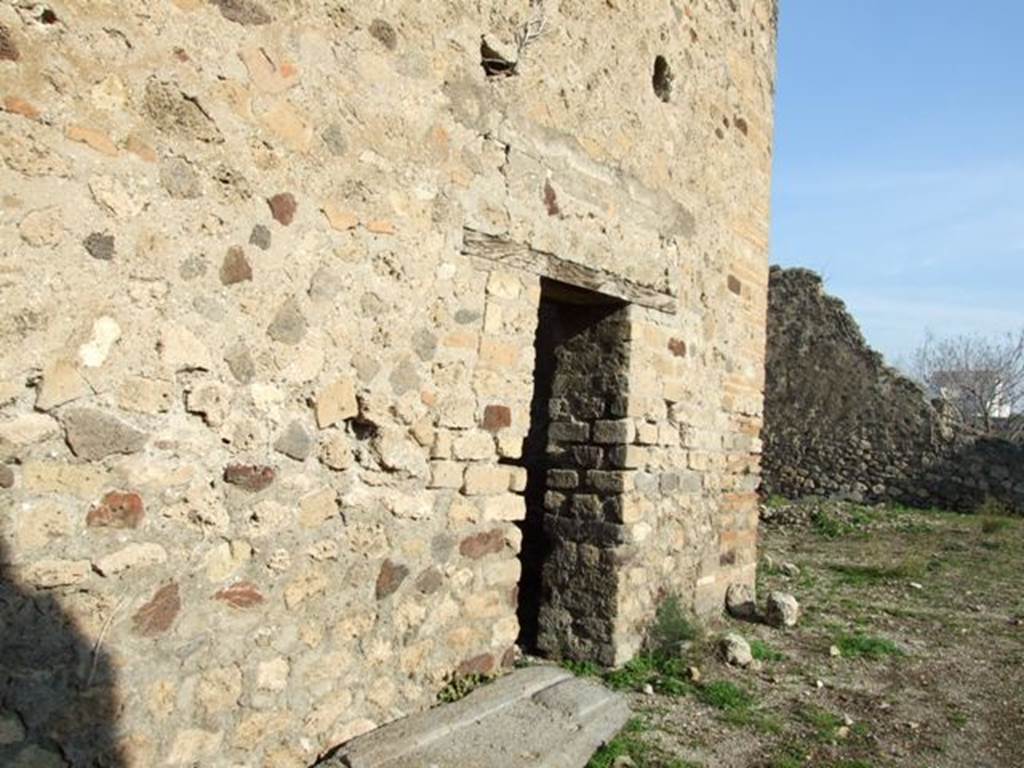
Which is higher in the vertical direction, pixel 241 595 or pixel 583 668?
pixel 241 595

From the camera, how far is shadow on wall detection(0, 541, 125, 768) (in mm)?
2105

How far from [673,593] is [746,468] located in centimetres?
127

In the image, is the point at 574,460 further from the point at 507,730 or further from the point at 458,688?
the point at 507,730

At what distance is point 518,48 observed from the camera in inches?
141

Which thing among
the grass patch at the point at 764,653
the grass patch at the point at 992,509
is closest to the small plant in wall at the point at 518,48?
the grass patch at the point at 764,653

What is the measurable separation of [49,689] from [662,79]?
13.4 feet

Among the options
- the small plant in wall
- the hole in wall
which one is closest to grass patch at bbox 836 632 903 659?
the hole in wall

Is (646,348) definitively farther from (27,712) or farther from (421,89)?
(27,712)

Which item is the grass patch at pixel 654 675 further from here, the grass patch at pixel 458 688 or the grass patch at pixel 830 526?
the grass patch at pixel 830 526

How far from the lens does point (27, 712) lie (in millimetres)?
2135

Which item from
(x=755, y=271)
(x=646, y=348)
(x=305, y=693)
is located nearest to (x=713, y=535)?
(x=646, y=348)

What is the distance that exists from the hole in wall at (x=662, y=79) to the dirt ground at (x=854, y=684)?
307cm

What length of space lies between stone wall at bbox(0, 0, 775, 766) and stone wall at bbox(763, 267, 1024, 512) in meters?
11.5

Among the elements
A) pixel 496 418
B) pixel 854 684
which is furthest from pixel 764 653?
pixel 496 418
